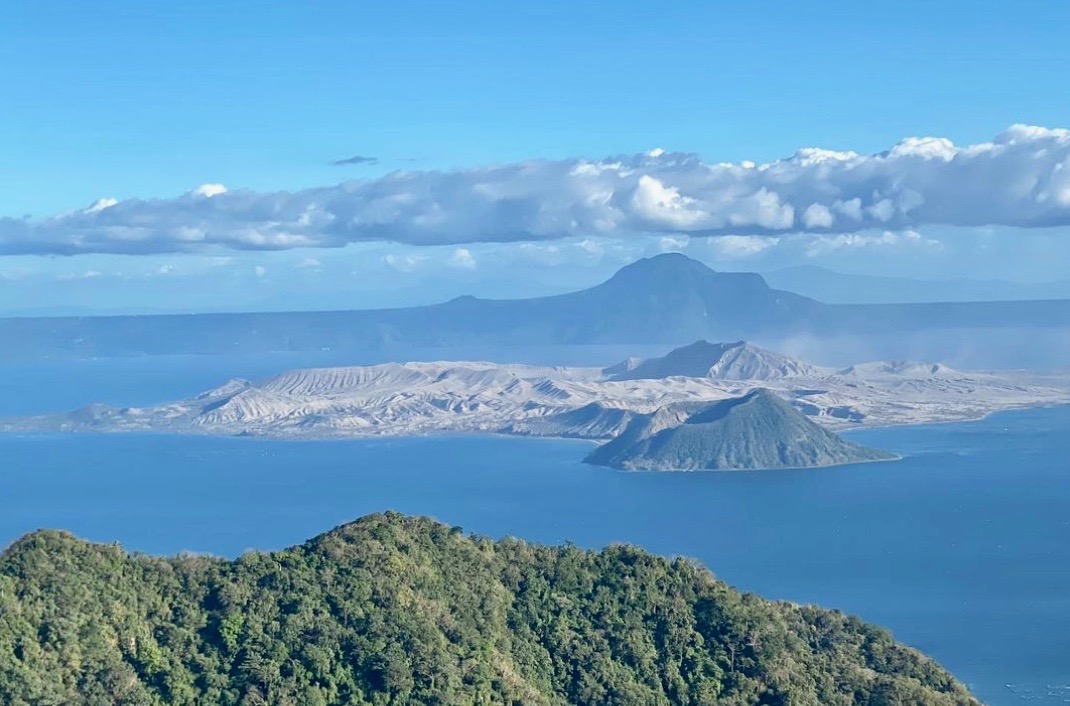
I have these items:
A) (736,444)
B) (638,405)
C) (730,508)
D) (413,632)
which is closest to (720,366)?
(638,405)

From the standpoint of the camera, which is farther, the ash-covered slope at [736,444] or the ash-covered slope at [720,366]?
the ash-covered slope at [720,366]

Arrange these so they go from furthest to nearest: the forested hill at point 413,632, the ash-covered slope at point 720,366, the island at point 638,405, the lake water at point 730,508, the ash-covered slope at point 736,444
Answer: the ash-covered slope at point 720,366, the island at point 638,405, the ash-covered slope at point 736,444, the lake water at point 730,508, the forested hill at point 413,632

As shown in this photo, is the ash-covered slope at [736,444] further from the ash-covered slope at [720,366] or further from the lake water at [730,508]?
the ash-covered slope at [720,366]

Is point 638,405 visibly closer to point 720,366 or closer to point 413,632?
point 720,366

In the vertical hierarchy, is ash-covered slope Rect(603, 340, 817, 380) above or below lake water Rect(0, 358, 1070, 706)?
above

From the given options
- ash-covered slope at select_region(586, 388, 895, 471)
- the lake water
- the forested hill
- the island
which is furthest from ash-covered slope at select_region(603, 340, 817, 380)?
the forested hill

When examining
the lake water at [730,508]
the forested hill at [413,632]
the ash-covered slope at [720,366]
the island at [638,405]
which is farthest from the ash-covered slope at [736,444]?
the forested hill at [413,632]

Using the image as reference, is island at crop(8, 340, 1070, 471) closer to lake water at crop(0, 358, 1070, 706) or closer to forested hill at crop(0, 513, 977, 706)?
lake water at crop(0, 358, 1070, 706)
